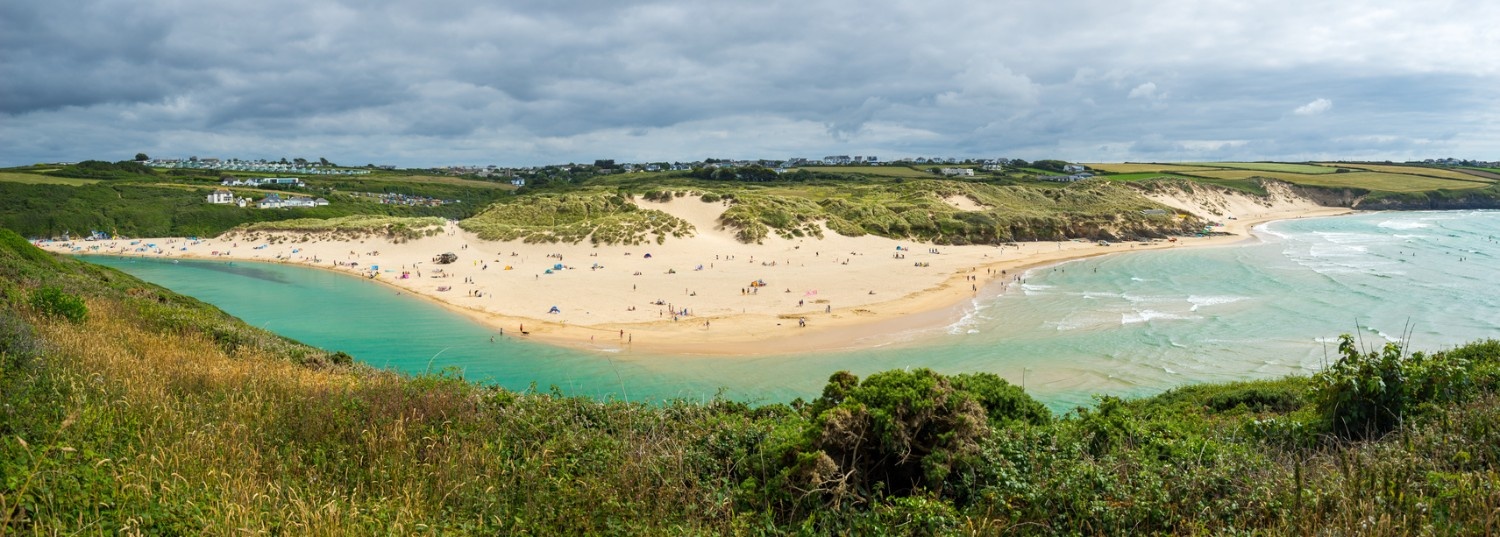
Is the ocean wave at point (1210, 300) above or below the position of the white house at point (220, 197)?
below

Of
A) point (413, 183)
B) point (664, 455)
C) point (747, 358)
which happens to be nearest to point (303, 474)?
point (664, 455)

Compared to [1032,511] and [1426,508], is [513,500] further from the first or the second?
[1426,508]

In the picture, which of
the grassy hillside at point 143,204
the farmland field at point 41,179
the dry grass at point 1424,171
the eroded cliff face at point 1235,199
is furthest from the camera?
the dry grass at point 1424,171

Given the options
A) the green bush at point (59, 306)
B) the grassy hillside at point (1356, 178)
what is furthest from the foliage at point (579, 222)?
the grassy hillside at point (1356, 178)

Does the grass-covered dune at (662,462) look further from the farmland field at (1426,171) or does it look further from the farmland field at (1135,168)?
the farmland field at (1426,171)

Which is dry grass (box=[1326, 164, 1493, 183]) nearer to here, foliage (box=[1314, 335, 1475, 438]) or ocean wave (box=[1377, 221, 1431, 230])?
ocean wave (box=[1377, 221, 1431, 230])
